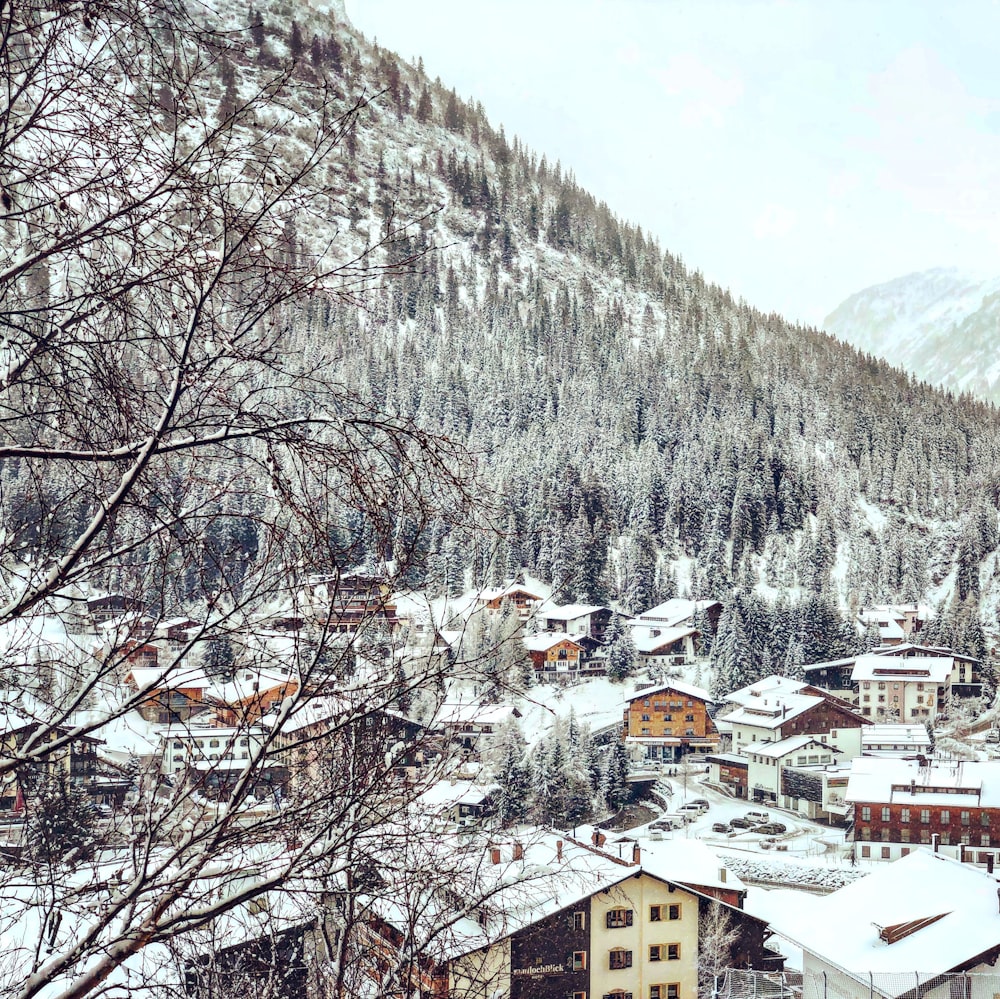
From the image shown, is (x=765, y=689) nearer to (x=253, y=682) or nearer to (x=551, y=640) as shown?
(x=551, y=640)

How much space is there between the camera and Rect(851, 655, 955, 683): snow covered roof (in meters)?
37.3

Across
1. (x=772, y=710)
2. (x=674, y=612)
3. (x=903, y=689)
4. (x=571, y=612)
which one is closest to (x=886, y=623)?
(x=903, y=689)

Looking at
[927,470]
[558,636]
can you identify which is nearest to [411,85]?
[927,470]

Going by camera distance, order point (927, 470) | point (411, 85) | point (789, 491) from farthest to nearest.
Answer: point (411, 85) < point (927, 470) < point (789, 491)

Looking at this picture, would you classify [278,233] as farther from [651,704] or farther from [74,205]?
[651,704]

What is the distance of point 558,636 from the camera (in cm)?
3878

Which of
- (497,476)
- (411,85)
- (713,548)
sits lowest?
(713,548)

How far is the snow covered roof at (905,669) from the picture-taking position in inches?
1468

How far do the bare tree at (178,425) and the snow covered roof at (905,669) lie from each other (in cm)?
3899

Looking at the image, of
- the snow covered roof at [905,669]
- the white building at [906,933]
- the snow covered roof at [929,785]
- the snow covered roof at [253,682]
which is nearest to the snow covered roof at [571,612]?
the snow covered roof at [905,669]

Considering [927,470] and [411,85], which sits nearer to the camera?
[927,470]

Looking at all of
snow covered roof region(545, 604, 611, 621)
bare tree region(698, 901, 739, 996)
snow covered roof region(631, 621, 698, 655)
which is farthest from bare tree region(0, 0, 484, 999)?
snow covered roof region(631, 621, 698, 655)

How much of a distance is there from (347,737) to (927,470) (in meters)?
66.2

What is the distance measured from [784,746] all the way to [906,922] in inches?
676
